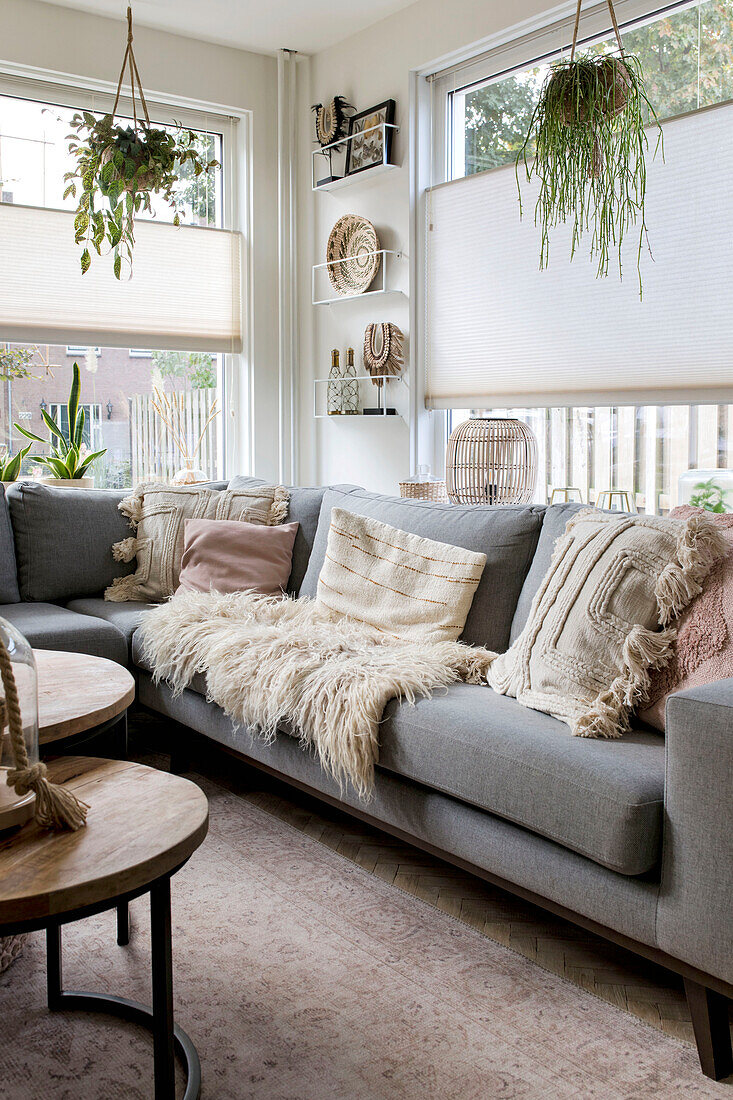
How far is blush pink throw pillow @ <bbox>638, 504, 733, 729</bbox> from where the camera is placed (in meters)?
1.87

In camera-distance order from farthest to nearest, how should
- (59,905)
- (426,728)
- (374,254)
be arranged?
(374,254) < (426,728) < (59,905)

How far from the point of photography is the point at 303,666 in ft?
7.65

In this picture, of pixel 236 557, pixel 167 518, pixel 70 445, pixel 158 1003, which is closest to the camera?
pixel 158 1003

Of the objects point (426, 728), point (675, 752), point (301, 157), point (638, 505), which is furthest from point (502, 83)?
point (675, 752)

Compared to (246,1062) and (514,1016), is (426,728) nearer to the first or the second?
(514,1016)

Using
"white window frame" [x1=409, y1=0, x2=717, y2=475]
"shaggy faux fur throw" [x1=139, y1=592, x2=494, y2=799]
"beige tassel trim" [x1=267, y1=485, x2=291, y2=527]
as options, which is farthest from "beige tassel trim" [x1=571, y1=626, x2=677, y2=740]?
"white window frame" [x1=409, y1=0, x2=717, y2=475]

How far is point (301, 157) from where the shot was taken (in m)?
4.68

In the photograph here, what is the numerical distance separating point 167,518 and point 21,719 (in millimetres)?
2259

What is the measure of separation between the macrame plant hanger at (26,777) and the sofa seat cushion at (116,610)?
5.75 feet

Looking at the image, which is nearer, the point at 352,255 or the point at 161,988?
the point at 161,988

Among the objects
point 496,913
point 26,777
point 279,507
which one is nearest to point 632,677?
point 496,913

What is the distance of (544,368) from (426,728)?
195 cm

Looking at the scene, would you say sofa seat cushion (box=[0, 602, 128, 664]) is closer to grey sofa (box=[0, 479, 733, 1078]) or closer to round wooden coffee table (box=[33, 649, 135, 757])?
grey sofa (box=[0, 479, 733, 1078])

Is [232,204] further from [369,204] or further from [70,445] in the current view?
[70,445]
